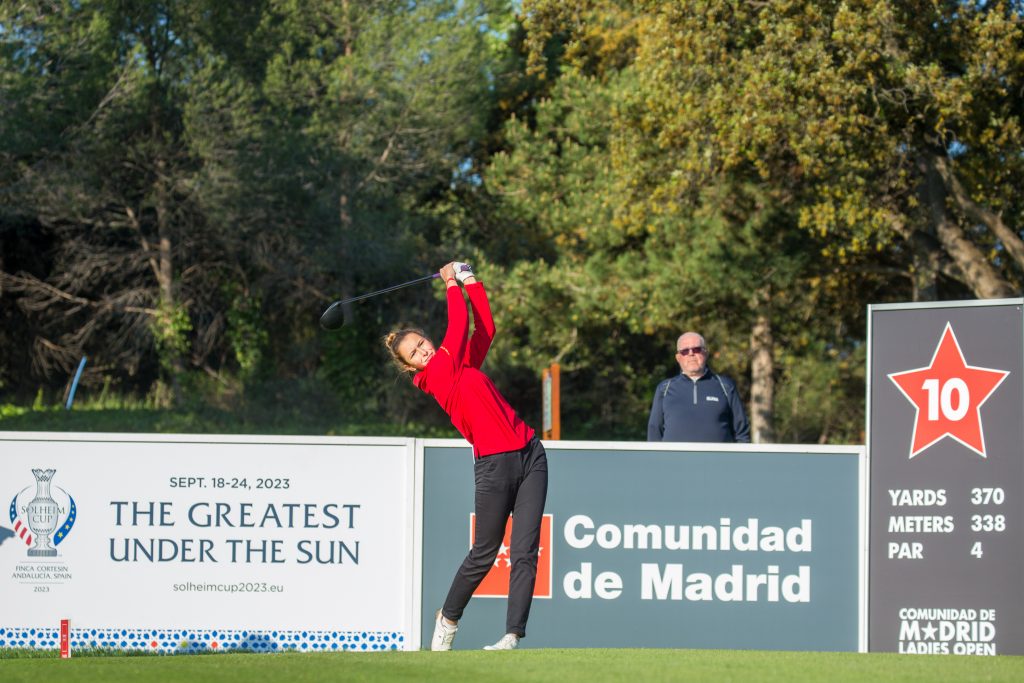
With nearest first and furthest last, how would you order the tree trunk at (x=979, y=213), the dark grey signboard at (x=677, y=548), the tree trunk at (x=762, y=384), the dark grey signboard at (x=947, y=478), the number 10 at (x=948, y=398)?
the dark grey signboard at (x=947, y=478), the number 10 at (x=948, y=398), the dark grey signboard at (x=677, y=548), the tree trunk at (x=979, y=213), the tree trunk at (x=762, y=384)

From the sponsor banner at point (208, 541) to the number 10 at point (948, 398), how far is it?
3322 mm

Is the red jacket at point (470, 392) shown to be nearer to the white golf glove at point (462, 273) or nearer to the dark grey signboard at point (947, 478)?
the white golf glove at point (462, 273)

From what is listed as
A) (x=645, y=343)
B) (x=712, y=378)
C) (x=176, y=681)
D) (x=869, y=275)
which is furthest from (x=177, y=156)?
(x=176, y=681)

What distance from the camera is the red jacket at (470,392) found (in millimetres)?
6785

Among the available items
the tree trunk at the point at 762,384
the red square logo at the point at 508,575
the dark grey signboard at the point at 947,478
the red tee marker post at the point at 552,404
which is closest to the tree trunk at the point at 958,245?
the tree trunk at the point at 762,384

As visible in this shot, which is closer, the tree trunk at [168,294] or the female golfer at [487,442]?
the female golfer at [487,442]

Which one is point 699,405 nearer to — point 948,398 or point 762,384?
point 948,398

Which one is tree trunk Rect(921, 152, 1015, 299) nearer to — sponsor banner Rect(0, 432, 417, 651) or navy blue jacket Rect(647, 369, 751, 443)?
navy blue jacket Rect(647, 369, 751, 443)

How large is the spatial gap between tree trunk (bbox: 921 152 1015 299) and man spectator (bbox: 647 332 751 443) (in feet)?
39.8

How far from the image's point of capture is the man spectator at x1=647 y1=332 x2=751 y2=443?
9.36 m

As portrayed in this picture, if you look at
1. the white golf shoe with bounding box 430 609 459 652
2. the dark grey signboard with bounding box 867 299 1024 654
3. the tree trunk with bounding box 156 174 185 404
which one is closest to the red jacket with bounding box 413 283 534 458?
the white golf shoe with bounding box 430 609 459 652

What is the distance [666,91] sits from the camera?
18938mm

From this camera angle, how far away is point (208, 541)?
8555mm

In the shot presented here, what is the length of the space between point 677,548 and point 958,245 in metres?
13.5
